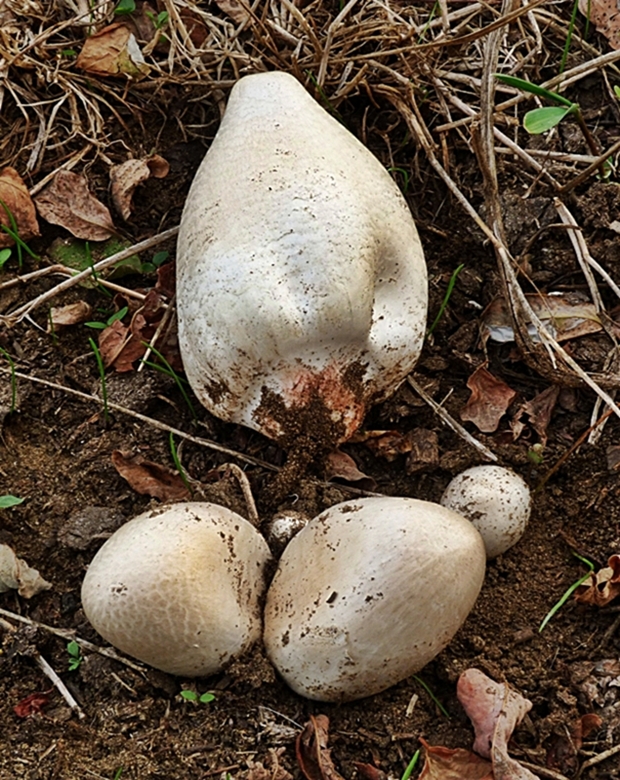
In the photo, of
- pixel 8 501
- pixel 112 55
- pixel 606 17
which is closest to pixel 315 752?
pixel 8 501

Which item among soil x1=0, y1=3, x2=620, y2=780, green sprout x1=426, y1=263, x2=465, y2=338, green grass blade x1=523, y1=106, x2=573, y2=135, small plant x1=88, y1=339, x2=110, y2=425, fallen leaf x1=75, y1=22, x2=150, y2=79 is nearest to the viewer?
soil x1=0, y1=3, x2=620, y2=780

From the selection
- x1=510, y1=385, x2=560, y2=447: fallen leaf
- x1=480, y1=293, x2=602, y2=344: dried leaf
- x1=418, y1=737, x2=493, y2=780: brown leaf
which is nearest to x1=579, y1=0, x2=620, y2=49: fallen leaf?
x1=480, y1=293, x2=602, y2=344: dried leaf

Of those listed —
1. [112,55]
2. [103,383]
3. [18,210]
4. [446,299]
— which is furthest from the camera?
[112,55]

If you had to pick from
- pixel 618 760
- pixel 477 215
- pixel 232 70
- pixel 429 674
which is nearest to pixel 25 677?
pixel 429 674

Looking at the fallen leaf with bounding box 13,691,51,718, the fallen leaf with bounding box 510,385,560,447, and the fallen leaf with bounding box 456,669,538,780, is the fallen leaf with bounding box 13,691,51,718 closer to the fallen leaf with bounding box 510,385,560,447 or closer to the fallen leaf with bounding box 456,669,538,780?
the fallen leaf with bounding box 456,669,538,780

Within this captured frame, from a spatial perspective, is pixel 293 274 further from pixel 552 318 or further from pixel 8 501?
pixel 8 501

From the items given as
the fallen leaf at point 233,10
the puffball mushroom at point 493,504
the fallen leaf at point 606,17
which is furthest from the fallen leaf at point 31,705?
the fallen leaf at point 606,17
